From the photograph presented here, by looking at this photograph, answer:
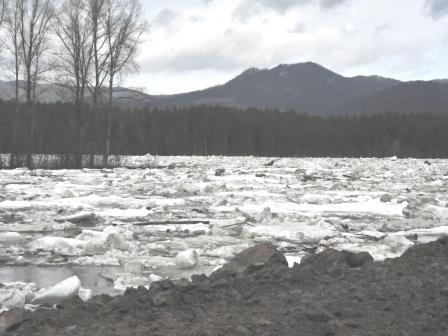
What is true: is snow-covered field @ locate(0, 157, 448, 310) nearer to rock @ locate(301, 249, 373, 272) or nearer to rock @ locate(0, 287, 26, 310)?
rock @ locate(0, 287, 26, 310)

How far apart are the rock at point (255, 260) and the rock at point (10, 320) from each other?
1.73 m

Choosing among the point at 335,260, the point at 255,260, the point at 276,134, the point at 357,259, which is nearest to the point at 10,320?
the point at 255,260

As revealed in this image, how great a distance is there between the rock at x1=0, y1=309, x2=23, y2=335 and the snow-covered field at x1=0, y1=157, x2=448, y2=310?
642 mm

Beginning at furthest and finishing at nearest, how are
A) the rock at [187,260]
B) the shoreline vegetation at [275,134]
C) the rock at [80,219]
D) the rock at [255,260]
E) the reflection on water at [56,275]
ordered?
the shoreline vegetation at [275,134] → the rock at [80,219] → the rock at [187,260] → the reflection on water at [56,275] → the rock at [255,260]

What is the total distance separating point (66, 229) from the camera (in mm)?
7652

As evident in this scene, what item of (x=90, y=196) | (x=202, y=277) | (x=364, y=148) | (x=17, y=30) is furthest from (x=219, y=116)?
(x=202, y=277)

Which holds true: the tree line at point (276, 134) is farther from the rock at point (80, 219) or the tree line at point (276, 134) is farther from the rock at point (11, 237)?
the rock at point (11, 237)

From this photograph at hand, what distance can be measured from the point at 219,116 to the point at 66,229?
99.1m

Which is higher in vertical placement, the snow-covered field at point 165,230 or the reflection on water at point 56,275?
the snow-covered field at point 165,230

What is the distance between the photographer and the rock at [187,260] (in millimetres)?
5480

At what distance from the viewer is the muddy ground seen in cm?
320

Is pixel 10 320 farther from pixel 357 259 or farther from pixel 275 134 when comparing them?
pixel 275 134

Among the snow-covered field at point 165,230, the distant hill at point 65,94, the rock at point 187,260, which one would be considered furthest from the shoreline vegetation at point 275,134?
the rock at point 187,260

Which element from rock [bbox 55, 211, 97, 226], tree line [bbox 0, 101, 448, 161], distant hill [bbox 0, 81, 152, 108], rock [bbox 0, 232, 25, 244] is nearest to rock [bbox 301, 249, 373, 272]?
rock [bbox 0, 232, 25, 244]
